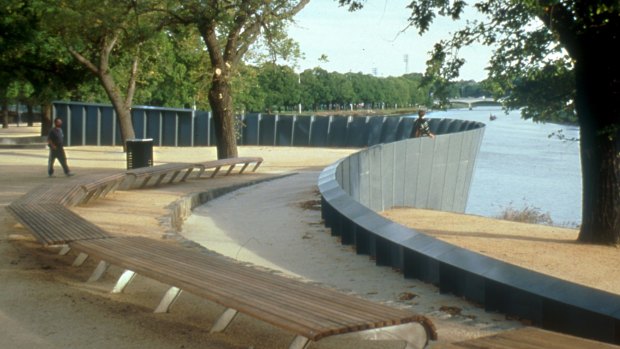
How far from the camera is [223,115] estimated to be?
2509 centimetres

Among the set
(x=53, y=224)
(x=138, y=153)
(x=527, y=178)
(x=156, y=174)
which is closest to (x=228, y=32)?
(x=138, y=153)

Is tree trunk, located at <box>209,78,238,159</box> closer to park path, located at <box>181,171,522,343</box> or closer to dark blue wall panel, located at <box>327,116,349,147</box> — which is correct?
park path, located at <box>181,171,522,343</box>

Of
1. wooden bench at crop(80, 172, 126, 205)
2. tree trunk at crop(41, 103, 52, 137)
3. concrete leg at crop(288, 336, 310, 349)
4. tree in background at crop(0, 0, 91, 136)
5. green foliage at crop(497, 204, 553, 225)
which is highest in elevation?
tree in background at crop(0, 0, 91, 136)

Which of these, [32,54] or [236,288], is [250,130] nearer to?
[32,54]

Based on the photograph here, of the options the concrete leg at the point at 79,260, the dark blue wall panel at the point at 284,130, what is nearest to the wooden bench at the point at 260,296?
the concrete leg at the point at 79,260

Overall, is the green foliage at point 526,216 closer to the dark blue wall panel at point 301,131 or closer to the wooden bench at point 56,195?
the wooden bench at point 56,195

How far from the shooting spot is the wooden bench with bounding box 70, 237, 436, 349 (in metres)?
5.54

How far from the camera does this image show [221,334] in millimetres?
6668

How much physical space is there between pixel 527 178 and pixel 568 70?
18658mm

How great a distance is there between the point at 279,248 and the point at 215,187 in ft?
23.1

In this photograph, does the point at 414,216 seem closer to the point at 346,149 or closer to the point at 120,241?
the point at 120,241

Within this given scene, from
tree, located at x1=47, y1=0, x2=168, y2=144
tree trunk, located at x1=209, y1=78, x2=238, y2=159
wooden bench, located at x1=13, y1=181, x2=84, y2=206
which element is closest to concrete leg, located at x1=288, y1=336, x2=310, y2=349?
wooden bench, located at x1=13, y1=181, x2=84, y2=206

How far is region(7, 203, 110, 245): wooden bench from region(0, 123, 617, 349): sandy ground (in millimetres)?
300

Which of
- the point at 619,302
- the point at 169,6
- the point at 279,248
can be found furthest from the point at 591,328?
the point at 169,6
